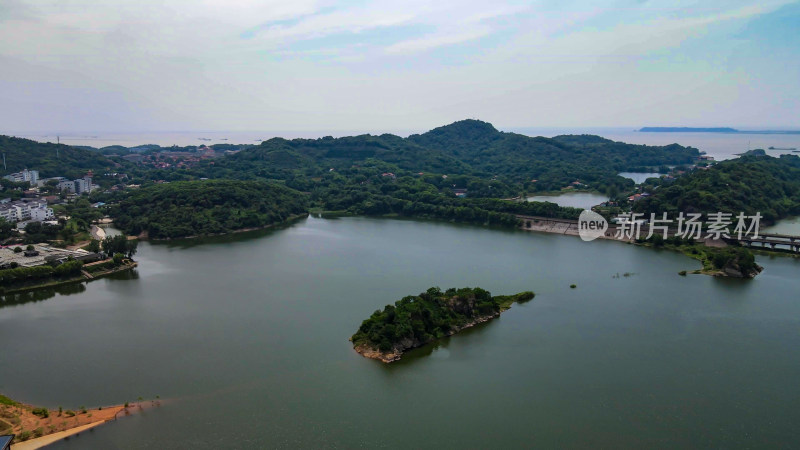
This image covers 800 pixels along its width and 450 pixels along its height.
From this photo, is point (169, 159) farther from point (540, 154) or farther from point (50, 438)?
point (50, 438)

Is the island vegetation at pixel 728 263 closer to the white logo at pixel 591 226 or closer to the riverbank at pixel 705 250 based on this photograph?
the riverbank at pixel 705 250

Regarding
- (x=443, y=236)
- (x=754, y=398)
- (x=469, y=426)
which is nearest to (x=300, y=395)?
(x=469, y=426)

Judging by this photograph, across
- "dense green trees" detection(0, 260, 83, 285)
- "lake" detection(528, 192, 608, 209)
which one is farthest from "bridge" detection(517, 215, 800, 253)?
"dense green trees" detection(0, 260, 83, 285)

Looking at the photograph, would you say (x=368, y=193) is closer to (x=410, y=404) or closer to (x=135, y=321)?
(x=135, y=321)

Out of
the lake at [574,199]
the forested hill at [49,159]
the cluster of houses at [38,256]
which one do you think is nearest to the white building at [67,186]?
the forested hill at [49,159]

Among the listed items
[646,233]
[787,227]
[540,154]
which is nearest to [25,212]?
[646,233]

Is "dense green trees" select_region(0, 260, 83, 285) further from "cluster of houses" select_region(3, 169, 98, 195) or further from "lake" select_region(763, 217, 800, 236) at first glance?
"lake" select_region(763, 217, 800, 236)

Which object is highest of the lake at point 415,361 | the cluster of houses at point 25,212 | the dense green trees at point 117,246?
the cluster of houses at point 25,212
